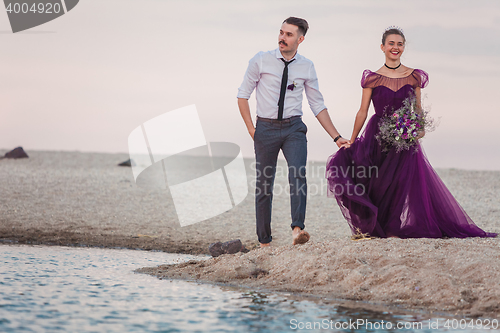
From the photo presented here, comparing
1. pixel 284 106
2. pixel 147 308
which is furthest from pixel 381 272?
pixel 147 308

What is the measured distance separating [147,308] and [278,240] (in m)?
5.78

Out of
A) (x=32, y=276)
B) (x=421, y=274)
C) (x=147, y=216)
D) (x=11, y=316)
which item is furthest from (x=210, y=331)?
(x=147, y=216)

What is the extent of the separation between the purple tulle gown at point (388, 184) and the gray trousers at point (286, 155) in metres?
0.65

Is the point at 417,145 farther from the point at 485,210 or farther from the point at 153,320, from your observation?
the point at 485,210

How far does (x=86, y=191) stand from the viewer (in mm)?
15484

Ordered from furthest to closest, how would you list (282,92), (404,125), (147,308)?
(404,125)
(282,92)
(147,308)

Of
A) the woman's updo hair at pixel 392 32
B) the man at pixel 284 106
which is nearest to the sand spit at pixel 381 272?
the man at pixel 284 106

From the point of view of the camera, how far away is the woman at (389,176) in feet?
21.5

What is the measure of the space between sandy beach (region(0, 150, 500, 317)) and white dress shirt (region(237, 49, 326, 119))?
1557 millimetres

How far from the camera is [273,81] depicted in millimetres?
6180

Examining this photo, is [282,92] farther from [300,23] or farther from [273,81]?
[300,23]

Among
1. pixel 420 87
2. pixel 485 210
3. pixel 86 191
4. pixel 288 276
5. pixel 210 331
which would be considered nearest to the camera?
pixel 210 331

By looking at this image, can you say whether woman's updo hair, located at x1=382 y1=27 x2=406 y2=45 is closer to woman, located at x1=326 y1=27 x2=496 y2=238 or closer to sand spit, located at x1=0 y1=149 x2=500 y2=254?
woman, located at x1=326 y1=27 x2=496 y2=238

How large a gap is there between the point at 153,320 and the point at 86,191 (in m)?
11.9
